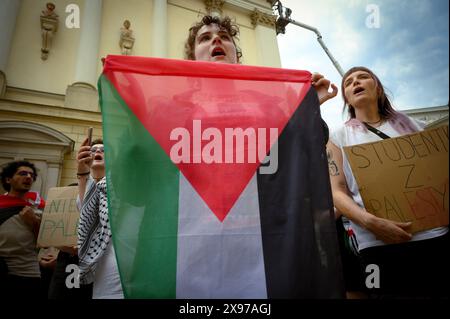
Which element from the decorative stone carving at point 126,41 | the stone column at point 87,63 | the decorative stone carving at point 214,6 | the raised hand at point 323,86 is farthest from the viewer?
the decorative stone carving at point 214,6

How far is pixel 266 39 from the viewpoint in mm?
8930

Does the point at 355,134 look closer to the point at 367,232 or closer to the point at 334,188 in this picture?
the point at 334,188

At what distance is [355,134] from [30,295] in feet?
7.32

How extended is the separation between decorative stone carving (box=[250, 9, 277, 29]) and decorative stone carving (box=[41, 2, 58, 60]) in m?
6.04

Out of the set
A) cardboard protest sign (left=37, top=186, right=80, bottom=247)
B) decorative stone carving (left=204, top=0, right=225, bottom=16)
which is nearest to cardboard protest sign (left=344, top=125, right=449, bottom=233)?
cardboard protest sign (left=37, top=186, right=80, bottom=247)

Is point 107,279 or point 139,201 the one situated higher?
point 139,201

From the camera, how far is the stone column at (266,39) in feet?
28.4

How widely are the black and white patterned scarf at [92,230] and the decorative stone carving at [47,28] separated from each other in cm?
636

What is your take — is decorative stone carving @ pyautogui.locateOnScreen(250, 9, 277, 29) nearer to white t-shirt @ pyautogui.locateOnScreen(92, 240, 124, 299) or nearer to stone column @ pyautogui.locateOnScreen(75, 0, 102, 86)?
stone column @ pyautogui.locateOnScreen(75, 0, 102, 86)

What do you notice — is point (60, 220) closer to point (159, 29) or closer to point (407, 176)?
point (407, 176)

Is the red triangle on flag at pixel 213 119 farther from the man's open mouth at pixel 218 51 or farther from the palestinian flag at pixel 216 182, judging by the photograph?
the man's open mouth at pixel 218 51

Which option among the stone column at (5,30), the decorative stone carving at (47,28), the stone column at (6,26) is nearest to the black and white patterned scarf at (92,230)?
the stone column at (5,30)

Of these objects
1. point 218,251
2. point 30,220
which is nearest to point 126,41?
point 30,220

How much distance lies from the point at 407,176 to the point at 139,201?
100 cm
